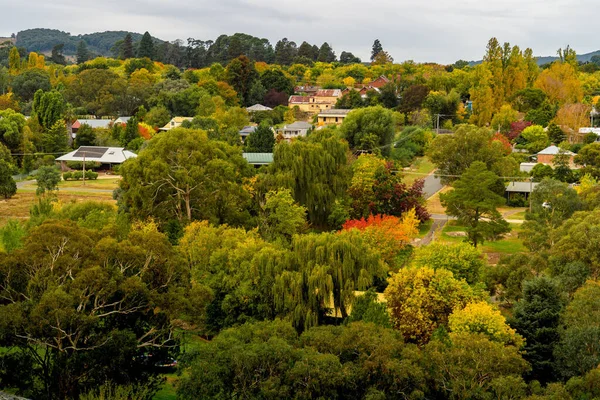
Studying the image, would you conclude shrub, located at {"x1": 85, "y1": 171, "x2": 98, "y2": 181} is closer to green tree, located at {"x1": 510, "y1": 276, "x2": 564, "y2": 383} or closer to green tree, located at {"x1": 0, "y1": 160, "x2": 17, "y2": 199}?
green tree, located at {"x1": 0, "y1": 160, "x2": 17, "y2": 199}

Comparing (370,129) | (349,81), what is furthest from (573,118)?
(349,81)

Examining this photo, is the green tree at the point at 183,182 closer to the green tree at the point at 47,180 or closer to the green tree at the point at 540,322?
the green tree at the point at 540,322

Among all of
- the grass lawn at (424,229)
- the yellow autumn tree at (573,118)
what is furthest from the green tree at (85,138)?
the yellow autumn tree at (573,118)

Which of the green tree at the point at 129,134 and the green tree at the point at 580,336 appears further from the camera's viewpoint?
the green tree at the point at 129,134

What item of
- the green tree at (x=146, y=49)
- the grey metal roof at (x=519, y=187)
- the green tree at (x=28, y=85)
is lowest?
the grey metal roof at (x=519, y=187)

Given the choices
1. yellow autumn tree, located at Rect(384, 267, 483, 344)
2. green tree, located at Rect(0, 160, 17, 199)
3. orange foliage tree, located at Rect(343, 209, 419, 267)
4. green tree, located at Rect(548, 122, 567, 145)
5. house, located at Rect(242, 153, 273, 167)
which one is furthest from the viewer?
green tree, located at Rect(548, 122, 567, 145)

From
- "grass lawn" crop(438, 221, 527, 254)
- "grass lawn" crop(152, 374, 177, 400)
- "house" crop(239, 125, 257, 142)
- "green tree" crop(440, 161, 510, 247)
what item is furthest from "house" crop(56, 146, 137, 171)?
"grass lawn" crop(152, 374, 177, 400)

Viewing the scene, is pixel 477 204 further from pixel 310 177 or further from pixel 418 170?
pixel 418 170
